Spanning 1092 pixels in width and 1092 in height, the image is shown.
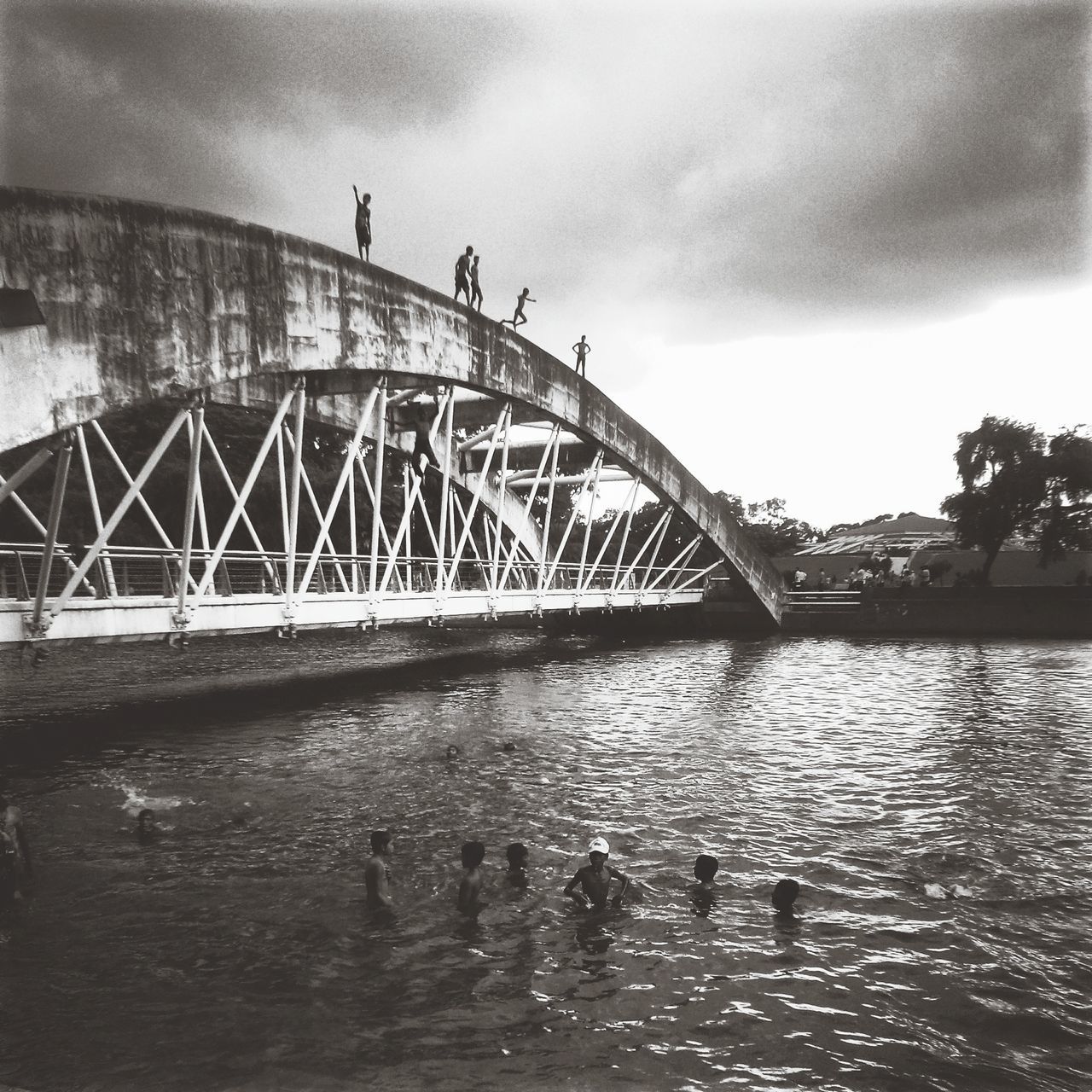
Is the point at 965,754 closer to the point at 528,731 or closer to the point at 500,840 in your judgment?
the point at 528,731

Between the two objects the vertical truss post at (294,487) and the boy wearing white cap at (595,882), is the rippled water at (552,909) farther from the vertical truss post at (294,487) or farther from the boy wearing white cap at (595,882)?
the vertical truss post at (294,487)

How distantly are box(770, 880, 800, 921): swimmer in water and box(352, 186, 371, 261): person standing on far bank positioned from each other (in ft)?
53.5

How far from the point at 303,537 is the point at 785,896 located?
39019 mm

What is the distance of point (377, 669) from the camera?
3161 centimetres

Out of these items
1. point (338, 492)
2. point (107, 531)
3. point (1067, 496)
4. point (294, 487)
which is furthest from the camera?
point (1067, 496)

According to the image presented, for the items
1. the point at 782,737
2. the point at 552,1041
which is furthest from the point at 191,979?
the point at 782,737

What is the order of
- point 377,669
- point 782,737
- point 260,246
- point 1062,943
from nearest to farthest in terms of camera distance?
→ point 1062,943 < point 260,246 < point 782,737 < point 377,669

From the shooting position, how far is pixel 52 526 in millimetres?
12992

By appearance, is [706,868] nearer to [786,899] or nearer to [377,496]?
[786,899]

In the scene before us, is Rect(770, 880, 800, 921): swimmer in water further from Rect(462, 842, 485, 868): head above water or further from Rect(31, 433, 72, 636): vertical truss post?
Rect(31, 433, 72, 636): vertical truss post

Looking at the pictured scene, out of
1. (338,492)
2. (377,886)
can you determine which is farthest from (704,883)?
(338,492)

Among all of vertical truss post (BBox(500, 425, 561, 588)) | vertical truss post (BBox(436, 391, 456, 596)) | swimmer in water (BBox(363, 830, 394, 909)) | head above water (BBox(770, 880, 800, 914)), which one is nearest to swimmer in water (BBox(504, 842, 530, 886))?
swimmer in water (BBox(363, 830, 394, 909))

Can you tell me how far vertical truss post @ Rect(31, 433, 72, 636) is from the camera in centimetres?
1263

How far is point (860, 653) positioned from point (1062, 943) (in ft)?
90.9
